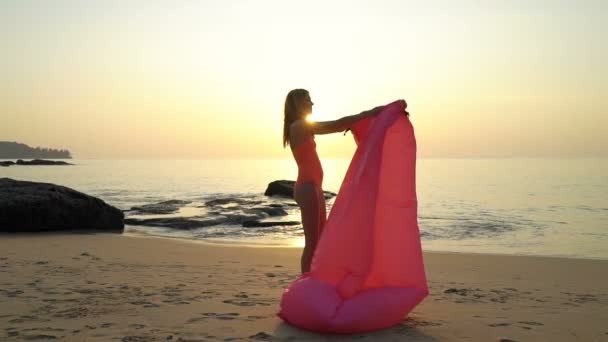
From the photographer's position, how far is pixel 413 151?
17.8ft

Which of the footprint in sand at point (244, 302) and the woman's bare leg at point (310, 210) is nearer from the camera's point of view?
the woman's bare leg at point (310, 210)

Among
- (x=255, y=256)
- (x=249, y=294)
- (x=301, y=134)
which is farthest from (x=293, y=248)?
(x=301, y=134)

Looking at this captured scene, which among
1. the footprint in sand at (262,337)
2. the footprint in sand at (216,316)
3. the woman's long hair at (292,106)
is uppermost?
the woman's long hair at (292,106)

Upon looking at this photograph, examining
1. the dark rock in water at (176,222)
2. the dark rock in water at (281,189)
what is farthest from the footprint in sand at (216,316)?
the dark rock in water at (281,189)

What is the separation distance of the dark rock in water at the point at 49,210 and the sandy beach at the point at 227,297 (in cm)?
239

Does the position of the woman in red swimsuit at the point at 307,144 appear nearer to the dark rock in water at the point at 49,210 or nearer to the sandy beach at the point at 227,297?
the sandy beach at the point at 227,297

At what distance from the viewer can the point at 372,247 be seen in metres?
5.12

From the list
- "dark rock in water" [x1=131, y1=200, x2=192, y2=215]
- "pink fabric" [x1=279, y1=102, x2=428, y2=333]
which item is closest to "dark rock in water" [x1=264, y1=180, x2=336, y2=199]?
"dark rock in water" [x1=131, y1=200, x2=192, y2=215]

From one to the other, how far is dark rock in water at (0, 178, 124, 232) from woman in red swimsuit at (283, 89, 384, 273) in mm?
9479

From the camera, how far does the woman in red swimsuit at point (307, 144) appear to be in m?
5.38

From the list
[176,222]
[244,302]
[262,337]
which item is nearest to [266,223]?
[176,222]

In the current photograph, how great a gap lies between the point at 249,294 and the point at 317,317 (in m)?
1.91

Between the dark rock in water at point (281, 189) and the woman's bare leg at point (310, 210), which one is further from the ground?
the woman's bare leg at point (310, 210)

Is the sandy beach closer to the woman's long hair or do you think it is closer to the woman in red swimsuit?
the woman in red swimsuit
